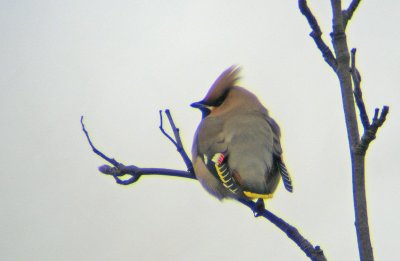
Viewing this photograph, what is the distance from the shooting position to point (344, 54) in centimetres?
230

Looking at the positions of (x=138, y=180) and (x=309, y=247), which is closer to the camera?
(x=309, y=247)

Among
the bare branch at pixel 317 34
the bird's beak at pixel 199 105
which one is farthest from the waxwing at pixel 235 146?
the bare branch at pixel 317 34

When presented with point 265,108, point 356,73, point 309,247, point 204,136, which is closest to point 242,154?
point 204,136

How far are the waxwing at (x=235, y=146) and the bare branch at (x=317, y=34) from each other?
1607 mm

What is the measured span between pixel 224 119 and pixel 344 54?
270 centimetres

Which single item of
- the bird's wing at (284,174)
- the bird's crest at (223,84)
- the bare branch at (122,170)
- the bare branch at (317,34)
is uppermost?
the bare branch at (317,34)

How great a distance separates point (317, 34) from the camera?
2383mm

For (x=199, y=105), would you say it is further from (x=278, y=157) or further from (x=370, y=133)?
(x=370, y=133)

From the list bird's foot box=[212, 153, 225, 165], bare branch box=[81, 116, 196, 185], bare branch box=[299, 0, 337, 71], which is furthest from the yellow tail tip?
bare branch box=[299, 0, 337, 71]

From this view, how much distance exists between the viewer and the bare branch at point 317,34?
2262 millimetres

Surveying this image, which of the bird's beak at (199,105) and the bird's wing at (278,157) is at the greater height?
the bird's beak at (199,105)

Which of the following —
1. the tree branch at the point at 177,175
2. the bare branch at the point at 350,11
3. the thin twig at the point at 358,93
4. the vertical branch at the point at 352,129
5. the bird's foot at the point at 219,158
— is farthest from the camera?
the bird's foot at the point at 219,158

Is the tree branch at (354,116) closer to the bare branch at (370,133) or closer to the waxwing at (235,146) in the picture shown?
the bare branch at (370,133)

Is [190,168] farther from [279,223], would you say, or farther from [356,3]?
[356,3]
